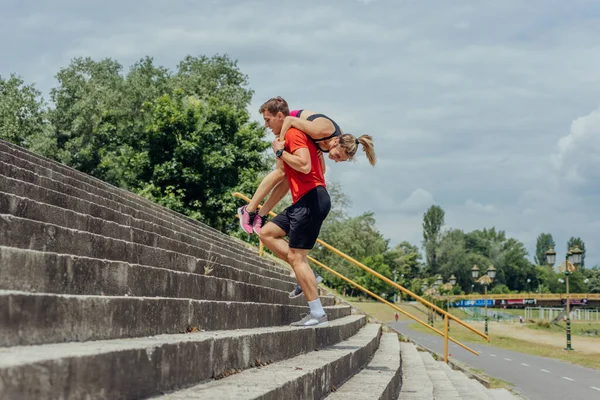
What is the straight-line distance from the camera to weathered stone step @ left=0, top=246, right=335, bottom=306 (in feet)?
8.23

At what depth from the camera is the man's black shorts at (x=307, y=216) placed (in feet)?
17.1

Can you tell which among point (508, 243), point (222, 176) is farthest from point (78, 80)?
point (508, 243)

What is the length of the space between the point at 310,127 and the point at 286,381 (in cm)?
268

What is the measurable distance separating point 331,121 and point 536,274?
16667 cm

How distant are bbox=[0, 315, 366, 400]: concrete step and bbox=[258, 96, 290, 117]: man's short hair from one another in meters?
2.39

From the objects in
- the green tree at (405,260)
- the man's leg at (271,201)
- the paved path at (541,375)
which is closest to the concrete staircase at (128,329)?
the man's leg at (271,201)

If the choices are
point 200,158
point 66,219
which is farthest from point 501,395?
point 200,158

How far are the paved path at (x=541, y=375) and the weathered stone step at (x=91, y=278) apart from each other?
11.9 meters

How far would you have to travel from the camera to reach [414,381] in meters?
7.06

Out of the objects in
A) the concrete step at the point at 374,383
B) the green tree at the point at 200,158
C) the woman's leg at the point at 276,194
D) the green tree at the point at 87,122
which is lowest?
the concrete step at the point at 374,383

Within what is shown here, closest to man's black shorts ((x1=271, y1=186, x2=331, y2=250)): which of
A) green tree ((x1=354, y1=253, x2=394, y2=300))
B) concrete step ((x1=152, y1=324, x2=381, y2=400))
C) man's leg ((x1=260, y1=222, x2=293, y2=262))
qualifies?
man's leg ((x1=260, y1=222, x2=293, y2=262))

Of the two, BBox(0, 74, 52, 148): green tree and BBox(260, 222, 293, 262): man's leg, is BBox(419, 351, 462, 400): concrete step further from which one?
BBox(0, 74, 52, 148): green tree

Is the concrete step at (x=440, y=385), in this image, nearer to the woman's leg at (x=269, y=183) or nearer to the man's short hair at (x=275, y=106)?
the woman's leg at (x=269, y=183)

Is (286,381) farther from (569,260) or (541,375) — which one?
(569,260)
